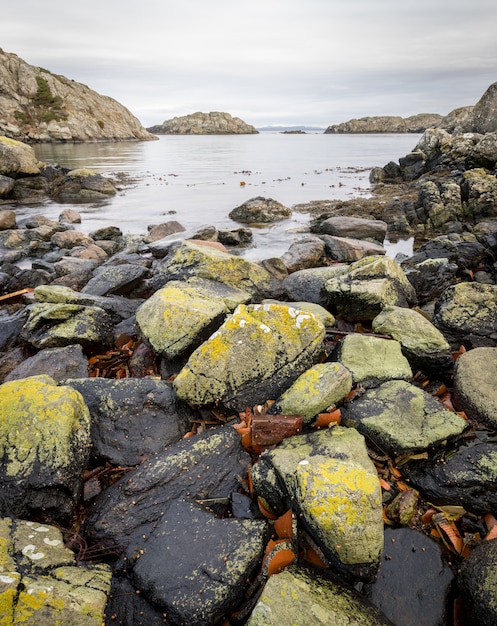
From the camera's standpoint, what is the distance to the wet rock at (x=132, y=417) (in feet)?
12.8

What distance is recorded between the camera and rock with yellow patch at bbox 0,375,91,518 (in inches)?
125

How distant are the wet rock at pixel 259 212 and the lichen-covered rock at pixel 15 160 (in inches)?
612

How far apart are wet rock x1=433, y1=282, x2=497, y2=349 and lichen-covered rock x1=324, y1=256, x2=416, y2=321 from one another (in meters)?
0.80

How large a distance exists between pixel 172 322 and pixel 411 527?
11.1ft

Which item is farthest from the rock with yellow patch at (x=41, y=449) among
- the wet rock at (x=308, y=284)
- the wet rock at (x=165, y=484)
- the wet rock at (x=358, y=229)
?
the wet rock at (x=358, y=229)

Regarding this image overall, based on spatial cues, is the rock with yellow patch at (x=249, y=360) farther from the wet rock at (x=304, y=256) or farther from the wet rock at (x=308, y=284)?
the wet rock at (x=304, y=256)

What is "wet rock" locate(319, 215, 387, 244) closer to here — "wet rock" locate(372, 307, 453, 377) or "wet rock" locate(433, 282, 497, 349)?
"wet rock" locate(433, 282, 497, 349)

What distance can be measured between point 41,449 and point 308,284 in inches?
203

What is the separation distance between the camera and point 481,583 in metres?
2.58

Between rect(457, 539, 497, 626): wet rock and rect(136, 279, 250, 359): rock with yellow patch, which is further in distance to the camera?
rect(136, 279, 250, 359): rock with yellow patch

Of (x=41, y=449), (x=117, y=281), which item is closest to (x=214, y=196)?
(x=117, y=281)

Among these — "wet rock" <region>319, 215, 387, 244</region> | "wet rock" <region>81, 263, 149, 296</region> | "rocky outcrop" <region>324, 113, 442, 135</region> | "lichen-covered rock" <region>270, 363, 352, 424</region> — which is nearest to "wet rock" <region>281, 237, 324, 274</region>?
"wet rock" <region>319, 215, 387, 244</region>

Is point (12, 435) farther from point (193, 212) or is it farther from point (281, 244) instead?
point (193, 212)

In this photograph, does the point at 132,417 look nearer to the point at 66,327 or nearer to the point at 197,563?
the point at 197,563
